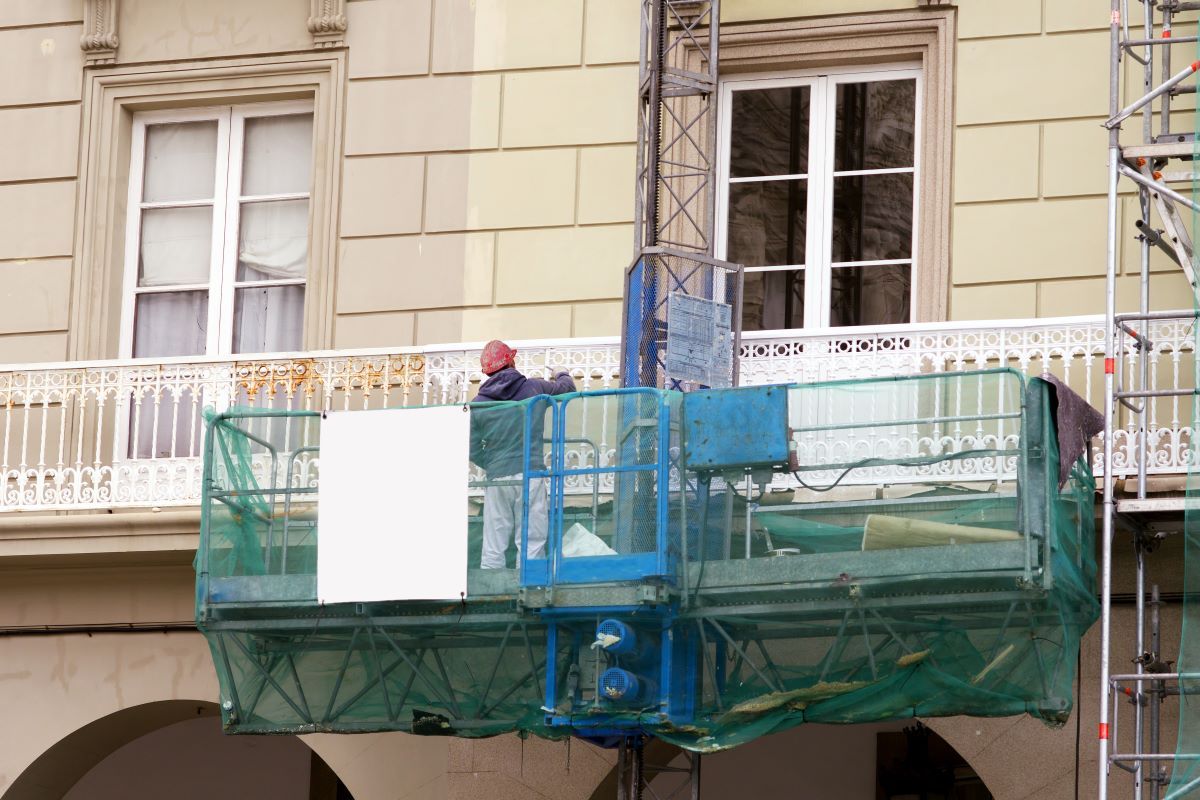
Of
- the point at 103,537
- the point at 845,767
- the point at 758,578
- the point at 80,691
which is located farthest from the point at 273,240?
the point at 845,767

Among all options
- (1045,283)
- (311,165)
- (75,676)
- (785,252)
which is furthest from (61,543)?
(1045,283)

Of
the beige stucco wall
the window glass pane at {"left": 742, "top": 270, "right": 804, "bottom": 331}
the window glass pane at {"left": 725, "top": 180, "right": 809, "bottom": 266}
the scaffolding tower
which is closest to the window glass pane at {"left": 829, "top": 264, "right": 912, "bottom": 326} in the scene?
the window glass pane at {"left": 742, "top": 270, "right": 804, "bottom": 331}

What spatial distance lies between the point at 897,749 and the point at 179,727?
18.9 ft

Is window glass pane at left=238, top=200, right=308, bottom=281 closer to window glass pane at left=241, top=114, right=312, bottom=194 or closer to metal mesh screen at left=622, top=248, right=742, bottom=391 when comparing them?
window glass pane at left=241, top=114, right=312, bottom=194

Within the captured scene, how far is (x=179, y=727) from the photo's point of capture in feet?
65.3

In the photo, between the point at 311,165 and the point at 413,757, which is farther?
the point at 311,165

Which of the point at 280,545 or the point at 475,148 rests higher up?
the point at 475,148

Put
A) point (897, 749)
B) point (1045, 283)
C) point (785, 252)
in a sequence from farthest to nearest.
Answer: point (897, 749) < point (785, 252) < point (1045, 283)

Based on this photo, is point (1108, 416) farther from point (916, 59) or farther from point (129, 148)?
point (129, 148)

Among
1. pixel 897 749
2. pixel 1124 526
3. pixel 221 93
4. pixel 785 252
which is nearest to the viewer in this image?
pixel 1124 526

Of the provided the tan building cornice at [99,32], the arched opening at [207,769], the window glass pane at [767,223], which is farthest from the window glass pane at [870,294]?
the arched opening at [207,769]

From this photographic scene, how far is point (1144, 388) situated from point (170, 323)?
7.06 meters

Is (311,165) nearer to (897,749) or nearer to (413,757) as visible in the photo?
(413,757)

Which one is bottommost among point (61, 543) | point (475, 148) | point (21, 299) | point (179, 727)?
point (179, 727)
